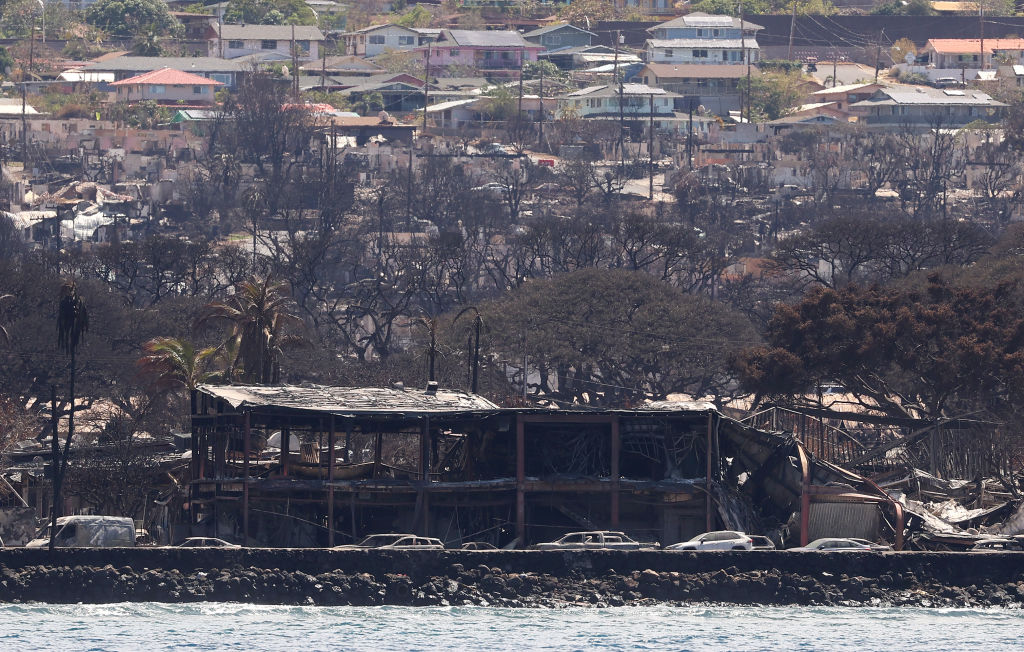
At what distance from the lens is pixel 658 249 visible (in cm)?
11781

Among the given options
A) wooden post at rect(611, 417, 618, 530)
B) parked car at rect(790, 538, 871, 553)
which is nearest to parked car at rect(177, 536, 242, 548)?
wooden post at rect(611, 417, 618, 530)

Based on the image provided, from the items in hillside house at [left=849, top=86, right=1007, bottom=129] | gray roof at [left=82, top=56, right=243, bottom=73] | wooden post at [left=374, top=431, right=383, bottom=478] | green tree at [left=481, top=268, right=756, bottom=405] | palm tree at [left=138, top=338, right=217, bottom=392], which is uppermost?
palm tree at [left=138, top=338, right=217, bottom=392]

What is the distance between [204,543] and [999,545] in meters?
19.2

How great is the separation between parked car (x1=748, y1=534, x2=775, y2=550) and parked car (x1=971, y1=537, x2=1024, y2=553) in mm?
4818

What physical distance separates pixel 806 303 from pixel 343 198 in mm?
76688

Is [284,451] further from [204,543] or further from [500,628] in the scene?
[500,628]

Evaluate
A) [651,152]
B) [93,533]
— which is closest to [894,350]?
[93,533]

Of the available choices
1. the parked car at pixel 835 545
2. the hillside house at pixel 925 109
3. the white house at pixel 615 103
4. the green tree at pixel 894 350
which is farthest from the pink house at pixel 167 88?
the parked car at pixel 835 545

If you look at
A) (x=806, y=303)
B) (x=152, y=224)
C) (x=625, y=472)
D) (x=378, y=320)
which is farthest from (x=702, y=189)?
(x=625, y=472)

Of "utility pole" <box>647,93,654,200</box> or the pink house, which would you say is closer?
"utility pole" <box>647,93,654,200</box>

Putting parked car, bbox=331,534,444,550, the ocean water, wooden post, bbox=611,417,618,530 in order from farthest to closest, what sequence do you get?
1. wooden post, bbox=611,417,618,530
2. parked car, bbox=331,534,444,550
3. the ocean water

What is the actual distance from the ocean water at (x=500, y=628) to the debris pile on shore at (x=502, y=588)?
25cm

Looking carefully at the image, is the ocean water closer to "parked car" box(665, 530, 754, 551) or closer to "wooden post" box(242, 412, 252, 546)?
"parked car" box(665, 530, 754, 551)

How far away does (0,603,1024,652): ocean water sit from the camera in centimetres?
5462
